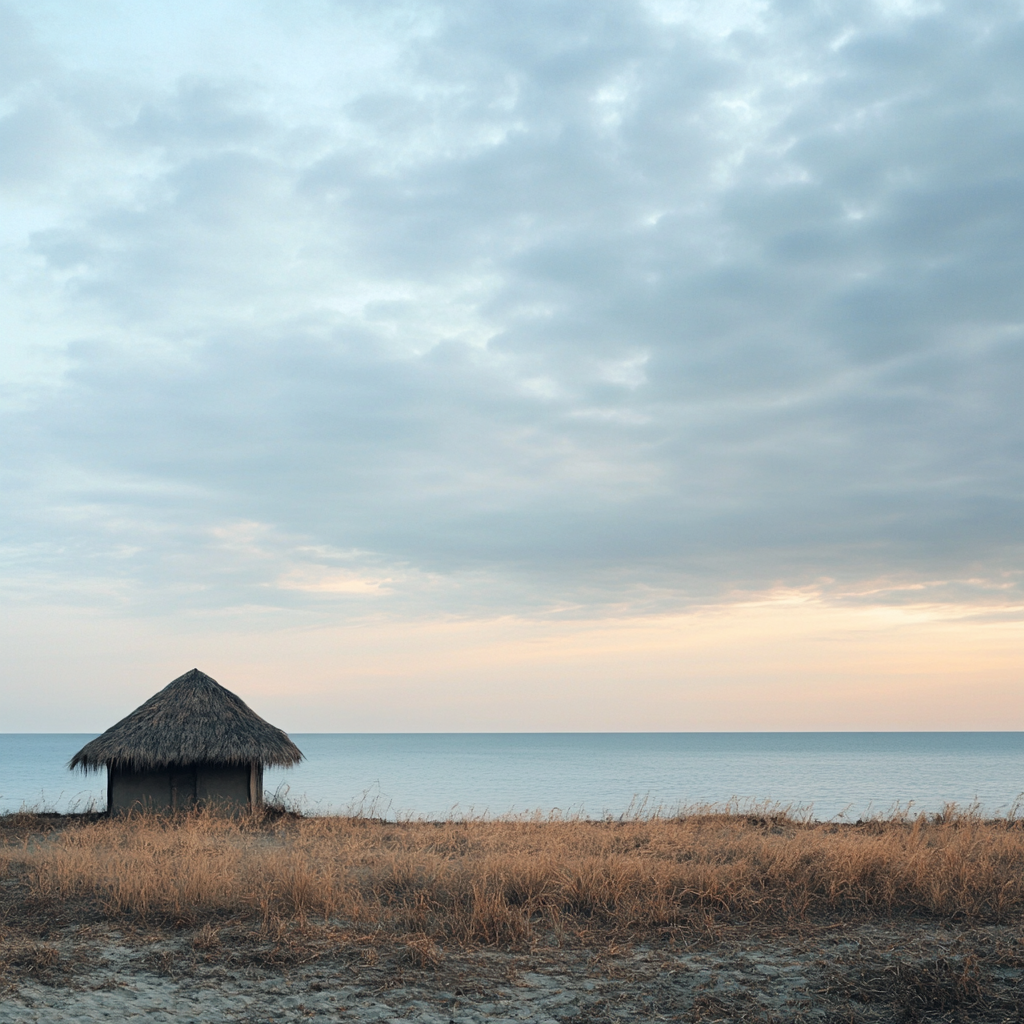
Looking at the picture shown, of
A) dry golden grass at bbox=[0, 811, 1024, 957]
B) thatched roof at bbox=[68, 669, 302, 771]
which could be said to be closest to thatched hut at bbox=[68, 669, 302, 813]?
thatched roof at bbox=[68, 669, 302, 771]

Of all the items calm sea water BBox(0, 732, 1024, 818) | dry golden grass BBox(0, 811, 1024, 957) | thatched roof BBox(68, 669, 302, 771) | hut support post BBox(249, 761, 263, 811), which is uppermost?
thatched roof BBox(68, 669, 302, 771)

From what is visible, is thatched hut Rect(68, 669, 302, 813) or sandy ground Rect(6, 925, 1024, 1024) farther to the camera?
thatched hut Rect(68, 669, 302, 813)

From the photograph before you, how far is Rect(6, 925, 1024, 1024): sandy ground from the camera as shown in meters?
5.24

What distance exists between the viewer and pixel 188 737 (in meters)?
17.6

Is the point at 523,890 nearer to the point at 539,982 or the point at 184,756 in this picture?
the point at 539,982

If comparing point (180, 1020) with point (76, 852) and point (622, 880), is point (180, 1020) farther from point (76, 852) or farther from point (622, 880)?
point (76, 852)

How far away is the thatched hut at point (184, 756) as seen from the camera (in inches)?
685

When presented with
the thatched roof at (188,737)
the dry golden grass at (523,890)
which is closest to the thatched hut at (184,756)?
the thatched roof at (188,737)

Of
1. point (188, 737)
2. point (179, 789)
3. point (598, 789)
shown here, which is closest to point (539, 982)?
point (188, 737)

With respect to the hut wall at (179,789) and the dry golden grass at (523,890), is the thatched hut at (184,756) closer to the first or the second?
the hut wall at (179,789)

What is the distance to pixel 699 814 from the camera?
15930 millimetres

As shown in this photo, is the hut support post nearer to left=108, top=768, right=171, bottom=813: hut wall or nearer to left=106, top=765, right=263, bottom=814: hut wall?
left=106, top=765, right=263, bottom=814: hut wall

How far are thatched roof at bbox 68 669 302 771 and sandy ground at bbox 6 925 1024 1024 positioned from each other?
1100cm

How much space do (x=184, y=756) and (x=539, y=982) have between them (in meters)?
13.3
